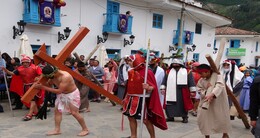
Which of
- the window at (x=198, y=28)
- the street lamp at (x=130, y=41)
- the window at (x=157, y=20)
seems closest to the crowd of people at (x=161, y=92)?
the street lamp at (x=130, y=41)

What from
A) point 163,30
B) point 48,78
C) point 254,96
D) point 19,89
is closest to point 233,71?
point 254,96

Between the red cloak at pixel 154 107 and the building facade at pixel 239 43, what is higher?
the building facade at pixel 239 43

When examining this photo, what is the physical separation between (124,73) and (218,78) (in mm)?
3715

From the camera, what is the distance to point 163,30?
1752 cm

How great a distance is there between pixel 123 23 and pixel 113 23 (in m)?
0.66

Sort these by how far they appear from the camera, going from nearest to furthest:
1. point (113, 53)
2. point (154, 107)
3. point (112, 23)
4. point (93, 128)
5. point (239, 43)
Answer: point (154, 107), point (93, 128), point (112, 23), point (113, 53), point (239, 43)

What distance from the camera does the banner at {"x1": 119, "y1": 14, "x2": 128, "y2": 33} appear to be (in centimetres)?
1376

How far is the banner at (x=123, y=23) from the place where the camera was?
13763 mm

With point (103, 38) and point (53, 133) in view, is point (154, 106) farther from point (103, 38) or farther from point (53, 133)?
point (103, 38)

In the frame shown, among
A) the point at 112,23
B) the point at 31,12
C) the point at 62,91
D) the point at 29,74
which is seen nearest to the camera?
the point at 62,91

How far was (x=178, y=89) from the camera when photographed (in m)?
6.98

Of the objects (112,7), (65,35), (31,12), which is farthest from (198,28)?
(31,12)

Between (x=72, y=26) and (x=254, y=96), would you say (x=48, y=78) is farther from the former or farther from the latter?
(x=72, y=26)

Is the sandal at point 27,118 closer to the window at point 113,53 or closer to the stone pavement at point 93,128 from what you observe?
the stone pavement at point 93,128
